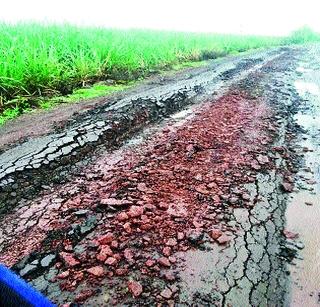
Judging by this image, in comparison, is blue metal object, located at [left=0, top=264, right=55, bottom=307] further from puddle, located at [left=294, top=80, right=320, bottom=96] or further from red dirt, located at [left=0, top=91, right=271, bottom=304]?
puddle, located at [left=294, top=80, right=320, bottom=96]

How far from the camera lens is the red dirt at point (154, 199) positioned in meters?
1.85

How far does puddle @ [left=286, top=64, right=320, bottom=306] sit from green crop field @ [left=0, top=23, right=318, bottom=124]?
3.51m

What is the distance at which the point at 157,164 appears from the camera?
3.00 metres

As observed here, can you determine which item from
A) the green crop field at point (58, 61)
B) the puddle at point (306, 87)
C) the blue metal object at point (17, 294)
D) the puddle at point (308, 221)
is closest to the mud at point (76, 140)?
the green crop field at point (58, 61)

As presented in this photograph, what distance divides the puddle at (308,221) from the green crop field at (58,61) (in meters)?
3.51

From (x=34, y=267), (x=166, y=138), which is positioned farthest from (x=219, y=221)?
(x=166, y=138)

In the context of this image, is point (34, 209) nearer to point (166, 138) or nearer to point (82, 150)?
point (82, 150)

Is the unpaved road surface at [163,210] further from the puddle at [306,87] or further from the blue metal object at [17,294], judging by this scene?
the puddle at [306,87]

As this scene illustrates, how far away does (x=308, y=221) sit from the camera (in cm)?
232

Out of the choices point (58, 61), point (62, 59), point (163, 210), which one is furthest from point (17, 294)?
point (62, 59)

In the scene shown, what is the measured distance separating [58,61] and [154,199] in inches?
168

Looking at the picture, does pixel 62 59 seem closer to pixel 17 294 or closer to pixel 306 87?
pixel 306 87

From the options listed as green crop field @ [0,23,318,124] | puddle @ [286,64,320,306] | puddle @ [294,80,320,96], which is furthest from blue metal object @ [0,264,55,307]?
puddle @ [294,80,320,96]

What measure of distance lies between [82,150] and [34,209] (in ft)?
3.47
